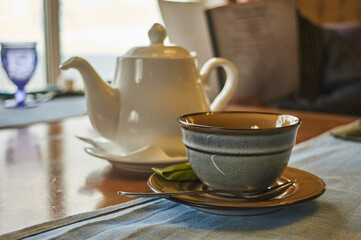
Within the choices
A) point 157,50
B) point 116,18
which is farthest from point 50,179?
point 116,18

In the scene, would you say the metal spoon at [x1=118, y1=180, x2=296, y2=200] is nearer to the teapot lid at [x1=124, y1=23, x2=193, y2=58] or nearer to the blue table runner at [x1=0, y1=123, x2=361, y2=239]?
the blue table runner at [x1=0, y1=123, x2=361, y2=239]

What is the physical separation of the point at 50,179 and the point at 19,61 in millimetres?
628

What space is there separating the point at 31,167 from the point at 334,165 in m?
0.41

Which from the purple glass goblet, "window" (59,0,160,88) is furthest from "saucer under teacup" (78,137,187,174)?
"window" (59,0,160,88)

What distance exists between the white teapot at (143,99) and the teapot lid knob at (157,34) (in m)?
0.02

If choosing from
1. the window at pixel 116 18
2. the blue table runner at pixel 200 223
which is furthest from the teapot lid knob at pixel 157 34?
the window at pixel 116 18

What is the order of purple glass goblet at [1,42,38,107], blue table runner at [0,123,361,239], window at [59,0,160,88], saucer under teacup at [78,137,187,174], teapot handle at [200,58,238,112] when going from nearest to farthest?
blue table runner at [0,123,361,239]
saucer under teacup at [78,137,187,174]
teapot handle at [200,58,238,112]
purple glass goblet at [1,42,38,107]
window at [59,0,160,88]

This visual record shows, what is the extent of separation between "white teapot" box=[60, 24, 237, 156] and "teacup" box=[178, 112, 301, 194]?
158 mm

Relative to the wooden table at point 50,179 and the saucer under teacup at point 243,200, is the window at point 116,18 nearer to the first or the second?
the wooden table at point 50,179

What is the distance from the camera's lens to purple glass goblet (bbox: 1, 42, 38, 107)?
1.03 meters

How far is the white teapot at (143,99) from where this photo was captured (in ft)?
1.84

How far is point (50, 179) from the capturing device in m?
0.51

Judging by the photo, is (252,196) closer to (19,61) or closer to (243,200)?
(243,200)

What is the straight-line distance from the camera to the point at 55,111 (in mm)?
1047
